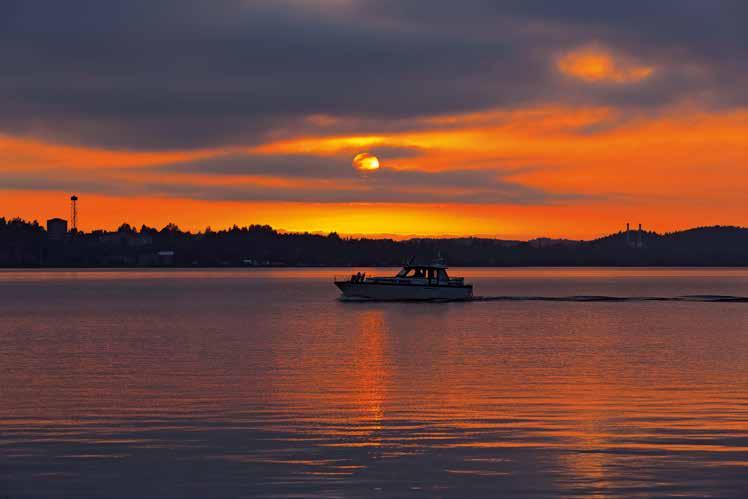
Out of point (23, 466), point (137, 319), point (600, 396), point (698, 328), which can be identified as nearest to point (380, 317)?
point (137, 319)

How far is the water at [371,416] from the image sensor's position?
25.0m

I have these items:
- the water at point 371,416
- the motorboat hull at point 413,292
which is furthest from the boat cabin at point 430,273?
the water at point 371,416

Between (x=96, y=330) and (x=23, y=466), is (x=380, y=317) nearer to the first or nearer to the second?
(x=96, y=330)

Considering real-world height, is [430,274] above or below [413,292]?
above

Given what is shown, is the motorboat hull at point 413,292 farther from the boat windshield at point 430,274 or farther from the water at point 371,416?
the water at point 371,416

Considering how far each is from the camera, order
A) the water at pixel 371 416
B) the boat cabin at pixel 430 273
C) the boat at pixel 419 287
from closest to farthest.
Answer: the water at pixel 371 416 → the boat at pixel 419 287 → the boat cabin at pixel 430 273

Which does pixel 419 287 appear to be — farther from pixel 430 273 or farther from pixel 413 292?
pixel 430 273

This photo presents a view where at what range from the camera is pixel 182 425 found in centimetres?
3425

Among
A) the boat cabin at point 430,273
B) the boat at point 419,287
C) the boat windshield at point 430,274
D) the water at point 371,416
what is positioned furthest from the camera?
the boat windshield at point 430,274

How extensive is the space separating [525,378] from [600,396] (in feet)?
24.7

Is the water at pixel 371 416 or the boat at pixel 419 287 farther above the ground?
the boat at pixel 419 287

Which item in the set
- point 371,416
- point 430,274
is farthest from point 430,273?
point 371,416

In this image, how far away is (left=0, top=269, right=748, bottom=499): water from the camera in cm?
2502

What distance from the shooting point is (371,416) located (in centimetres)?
3678
